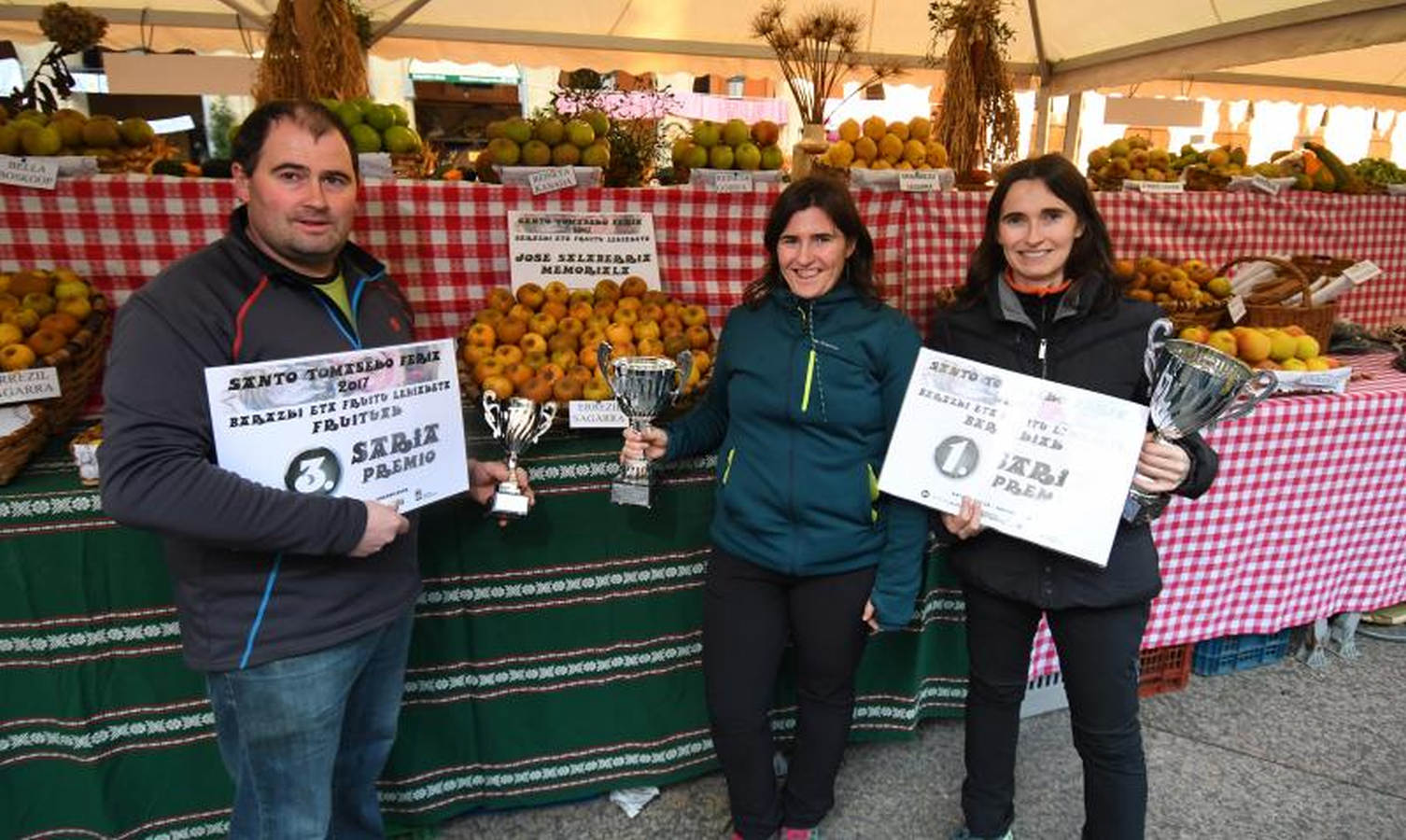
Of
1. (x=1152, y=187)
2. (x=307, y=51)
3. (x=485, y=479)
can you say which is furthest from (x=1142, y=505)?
(x=307, y=51)

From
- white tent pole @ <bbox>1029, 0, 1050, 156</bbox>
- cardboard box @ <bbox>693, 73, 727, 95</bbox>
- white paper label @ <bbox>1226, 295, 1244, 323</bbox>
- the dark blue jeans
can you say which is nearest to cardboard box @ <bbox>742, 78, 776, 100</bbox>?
cardboard box @ <bbox>693, 73, 727, 95</bbox>

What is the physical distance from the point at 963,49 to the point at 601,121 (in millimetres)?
1694

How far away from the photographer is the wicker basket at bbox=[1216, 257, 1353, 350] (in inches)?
126

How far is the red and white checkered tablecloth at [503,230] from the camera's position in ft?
7.97

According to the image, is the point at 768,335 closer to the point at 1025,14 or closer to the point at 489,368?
the point at 489,368

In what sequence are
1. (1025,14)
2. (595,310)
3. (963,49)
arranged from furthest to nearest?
(1025,14) → (963,49) → (595,310)

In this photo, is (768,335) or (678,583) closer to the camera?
(768,335)

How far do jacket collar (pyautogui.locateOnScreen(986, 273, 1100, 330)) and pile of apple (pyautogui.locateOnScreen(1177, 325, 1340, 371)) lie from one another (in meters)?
1.46

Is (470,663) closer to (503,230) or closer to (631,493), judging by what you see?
(631,493)

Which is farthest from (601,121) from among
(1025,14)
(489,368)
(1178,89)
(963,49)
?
(1178,89)

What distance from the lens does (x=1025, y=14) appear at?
6227mm

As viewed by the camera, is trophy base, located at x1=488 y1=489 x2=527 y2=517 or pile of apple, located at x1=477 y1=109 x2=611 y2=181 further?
pile of apple, located at x1=477 y1=109 x2=611 y2=181

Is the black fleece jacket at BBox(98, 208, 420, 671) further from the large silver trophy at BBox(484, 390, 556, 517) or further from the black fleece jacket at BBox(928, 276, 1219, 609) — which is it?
the black fleece jacket at BBox(928, 276, 1219, 609)

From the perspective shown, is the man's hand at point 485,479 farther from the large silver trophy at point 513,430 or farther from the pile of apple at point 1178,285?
the pile of apple at point 1178,285
